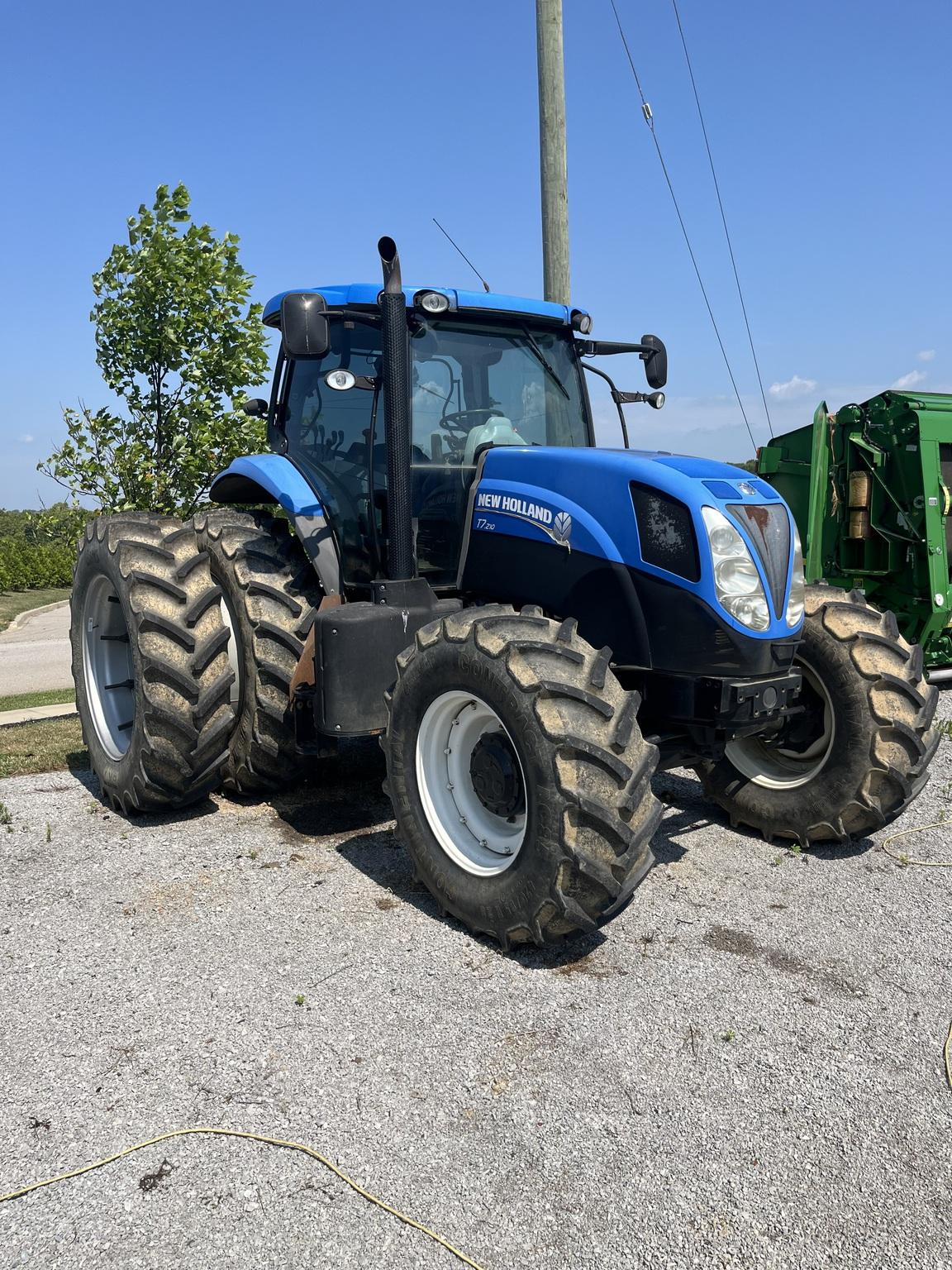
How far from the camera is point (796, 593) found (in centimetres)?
387

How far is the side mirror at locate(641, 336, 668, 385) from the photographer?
521 centimetres

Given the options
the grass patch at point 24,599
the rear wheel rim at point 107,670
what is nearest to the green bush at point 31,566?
the grass patch at point 24,599

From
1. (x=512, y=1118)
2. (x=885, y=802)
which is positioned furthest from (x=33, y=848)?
(x=885, y=802)

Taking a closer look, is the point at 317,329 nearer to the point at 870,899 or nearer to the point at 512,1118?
the point at 512,1118

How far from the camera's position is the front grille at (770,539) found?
146 inches

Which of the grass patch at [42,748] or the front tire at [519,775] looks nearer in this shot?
the front tire at [519,775]

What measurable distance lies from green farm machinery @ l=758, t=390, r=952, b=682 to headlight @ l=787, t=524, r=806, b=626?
4.50 m

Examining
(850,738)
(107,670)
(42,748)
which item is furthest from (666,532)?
(42,748)

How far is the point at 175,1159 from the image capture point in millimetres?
2475

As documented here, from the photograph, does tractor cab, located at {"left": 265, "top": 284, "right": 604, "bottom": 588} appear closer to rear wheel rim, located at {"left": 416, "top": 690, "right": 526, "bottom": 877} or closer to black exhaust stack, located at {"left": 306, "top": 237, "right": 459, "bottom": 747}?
black exhaust stack, located at {"left": 306, "top": 237, "right": 459, "bottom": 747}

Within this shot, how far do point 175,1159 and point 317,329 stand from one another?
2857 mm

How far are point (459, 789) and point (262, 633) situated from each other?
1355mm

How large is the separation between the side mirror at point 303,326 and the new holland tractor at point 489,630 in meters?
0.01

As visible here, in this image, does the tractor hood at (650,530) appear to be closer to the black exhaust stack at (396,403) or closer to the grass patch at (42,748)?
the black exhaust stack at (396,403)
